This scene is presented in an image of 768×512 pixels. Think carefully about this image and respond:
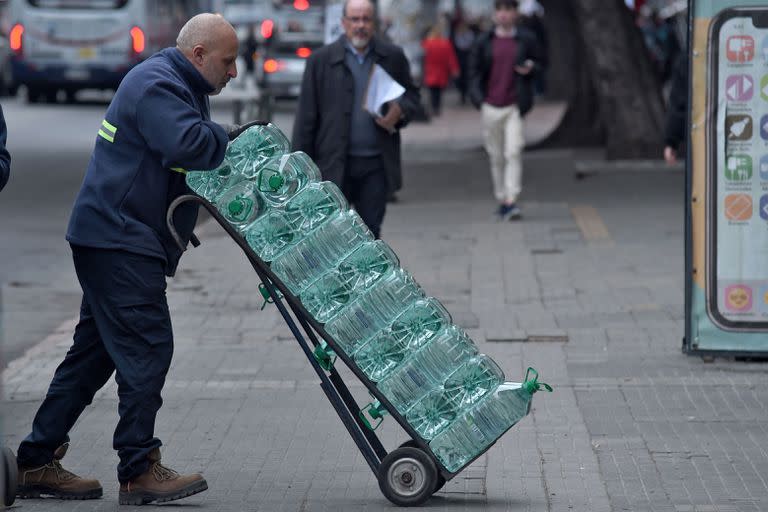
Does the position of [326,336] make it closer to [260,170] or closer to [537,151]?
[260,170]

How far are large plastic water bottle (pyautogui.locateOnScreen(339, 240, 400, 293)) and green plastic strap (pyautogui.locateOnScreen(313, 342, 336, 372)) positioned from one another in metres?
0.25

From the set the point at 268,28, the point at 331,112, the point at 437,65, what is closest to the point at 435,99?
the point at 437,65

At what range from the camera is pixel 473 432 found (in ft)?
17.9

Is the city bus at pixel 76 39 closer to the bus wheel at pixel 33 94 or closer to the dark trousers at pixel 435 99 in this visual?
the bus wheel at pixel 33 94

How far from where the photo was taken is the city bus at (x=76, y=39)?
3231 centimetres

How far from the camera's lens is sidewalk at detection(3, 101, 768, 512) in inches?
227

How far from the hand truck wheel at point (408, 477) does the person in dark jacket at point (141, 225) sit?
69 cm

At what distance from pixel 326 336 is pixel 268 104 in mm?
14156

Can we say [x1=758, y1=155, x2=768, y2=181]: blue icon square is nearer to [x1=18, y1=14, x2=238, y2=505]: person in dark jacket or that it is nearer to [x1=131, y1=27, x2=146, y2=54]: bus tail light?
[x1=18, y1=14, x2=238, y2=505]: person in dark jacket

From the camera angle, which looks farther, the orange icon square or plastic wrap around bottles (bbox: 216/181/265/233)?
the orange icon square

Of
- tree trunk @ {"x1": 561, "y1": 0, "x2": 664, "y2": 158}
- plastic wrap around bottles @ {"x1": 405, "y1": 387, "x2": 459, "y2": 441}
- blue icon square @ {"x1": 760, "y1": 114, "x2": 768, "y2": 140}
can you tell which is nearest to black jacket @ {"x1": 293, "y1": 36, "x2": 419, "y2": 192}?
blue icon square @ {"x1": 760, "y1": 114, "x2": 768, "y2": 140}

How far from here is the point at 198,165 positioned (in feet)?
17.0

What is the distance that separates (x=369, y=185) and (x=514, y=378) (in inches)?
61.8

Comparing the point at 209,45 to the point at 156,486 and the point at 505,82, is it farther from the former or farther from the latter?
the point at 505,82
